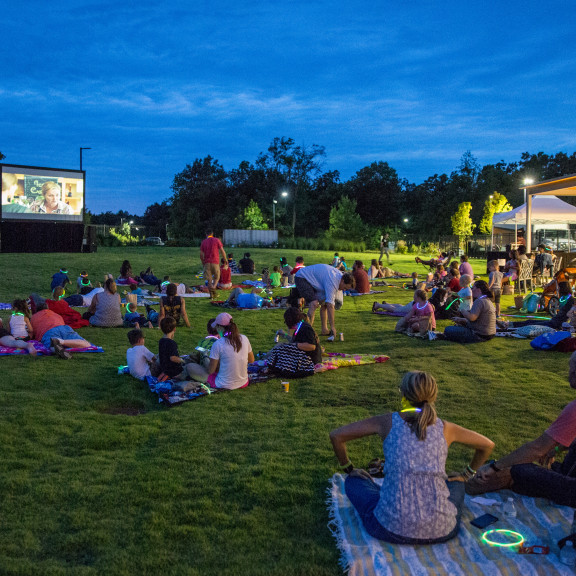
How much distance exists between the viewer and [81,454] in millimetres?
5242

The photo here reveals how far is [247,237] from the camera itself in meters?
48.4

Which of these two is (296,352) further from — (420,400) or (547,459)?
(420,400)

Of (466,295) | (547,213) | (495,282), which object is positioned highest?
(547,213)

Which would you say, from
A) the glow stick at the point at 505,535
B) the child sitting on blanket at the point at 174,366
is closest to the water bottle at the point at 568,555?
the glow stick at the point at 505,535

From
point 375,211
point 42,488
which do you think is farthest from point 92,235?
point 375,211

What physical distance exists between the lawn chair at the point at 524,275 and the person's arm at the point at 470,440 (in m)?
16.0

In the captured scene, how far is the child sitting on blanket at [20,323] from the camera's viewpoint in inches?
378

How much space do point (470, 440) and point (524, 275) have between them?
54.9 feet

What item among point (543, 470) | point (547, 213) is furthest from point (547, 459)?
point (547, 213)

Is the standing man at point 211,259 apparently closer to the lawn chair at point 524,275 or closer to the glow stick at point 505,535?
the lawn chair at point 524,275

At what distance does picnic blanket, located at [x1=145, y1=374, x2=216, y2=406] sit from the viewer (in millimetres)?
6973

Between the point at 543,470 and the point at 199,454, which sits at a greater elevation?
the point at 543,470

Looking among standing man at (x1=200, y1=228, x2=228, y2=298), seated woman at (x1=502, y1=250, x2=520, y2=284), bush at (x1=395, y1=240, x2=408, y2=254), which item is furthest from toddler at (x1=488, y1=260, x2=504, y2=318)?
bush at (x1=395, y1=240, x2=408, y2=254)

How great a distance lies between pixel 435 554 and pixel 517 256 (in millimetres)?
16832
